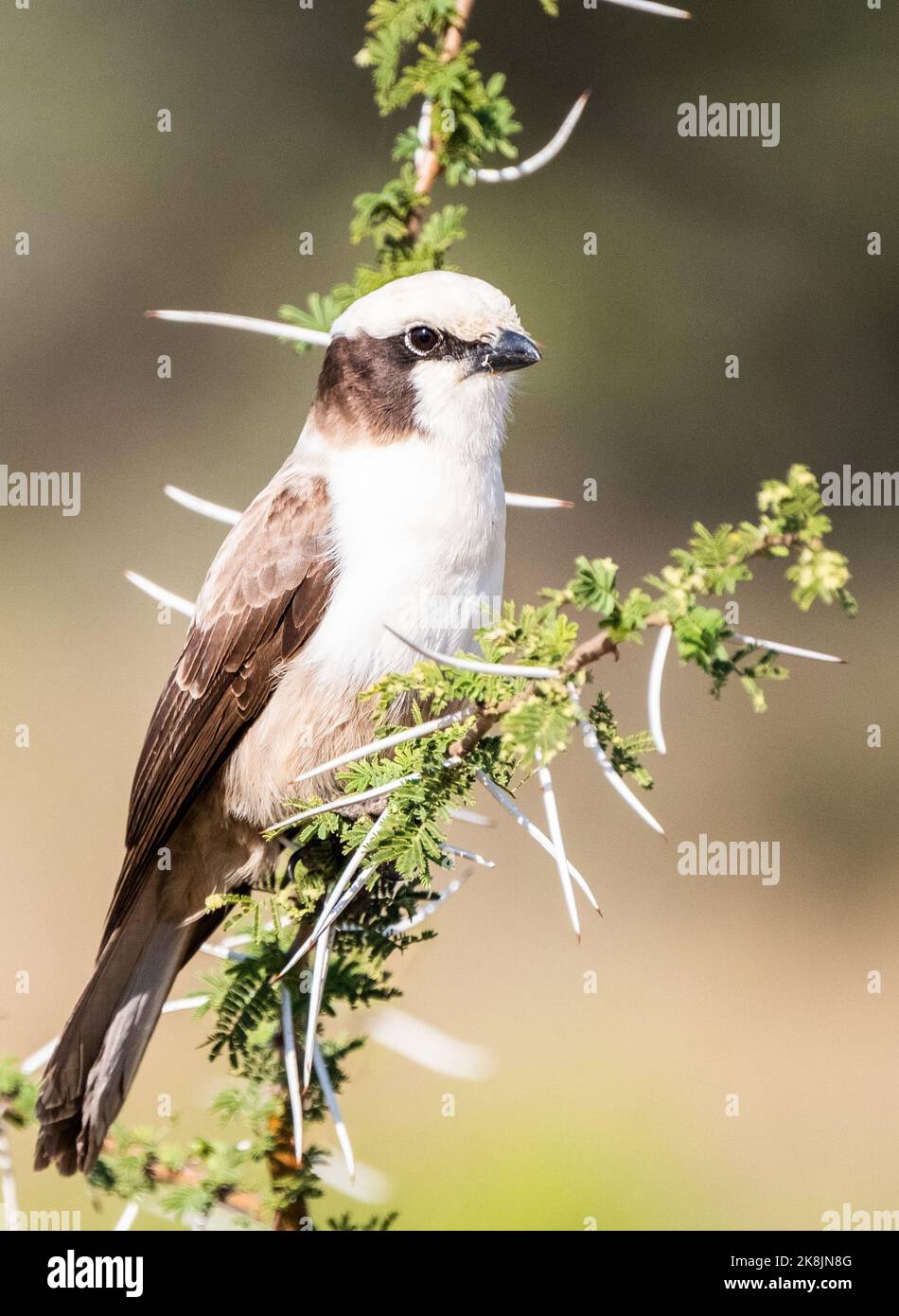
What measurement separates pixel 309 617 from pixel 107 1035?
3.65ft

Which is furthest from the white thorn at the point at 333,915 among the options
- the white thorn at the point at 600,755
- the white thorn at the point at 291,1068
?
the white thorn at the point at 600,755

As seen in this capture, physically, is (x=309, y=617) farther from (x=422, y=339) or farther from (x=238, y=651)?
(x=422, y=339)

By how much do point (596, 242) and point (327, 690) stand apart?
6176 mm

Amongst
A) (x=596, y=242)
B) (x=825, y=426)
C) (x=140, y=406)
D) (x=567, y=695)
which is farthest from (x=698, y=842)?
(x=567, y=695)

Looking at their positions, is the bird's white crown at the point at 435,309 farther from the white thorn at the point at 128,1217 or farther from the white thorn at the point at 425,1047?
the white thorn at the point at 128,1217

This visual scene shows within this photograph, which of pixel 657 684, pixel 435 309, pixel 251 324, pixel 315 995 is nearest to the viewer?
pixel 657 684

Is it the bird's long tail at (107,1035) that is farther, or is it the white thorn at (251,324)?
the bird's long tail at (107,1035)

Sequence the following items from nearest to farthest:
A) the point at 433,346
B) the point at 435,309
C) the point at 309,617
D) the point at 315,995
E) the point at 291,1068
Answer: the point at 315,995
the point at 291,1068
the point at 435,309
the point at 433,346
the point at 309,617

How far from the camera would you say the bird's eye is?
3.36 metres

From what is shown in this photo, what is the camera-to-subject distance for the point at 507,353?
3.38 metres

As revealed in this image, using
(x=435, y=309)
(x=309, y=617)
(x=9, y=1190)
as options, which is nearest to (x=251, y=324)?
(x=435, y=309)

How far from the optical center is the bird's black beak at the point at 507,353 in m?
3.37

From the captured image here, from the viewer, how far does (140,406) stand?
29.9ft

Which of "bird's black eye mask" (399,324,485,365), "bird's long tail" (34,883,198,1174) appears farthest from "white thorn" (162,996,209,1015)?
"bird's black eye mask" (399,324,485,365)
